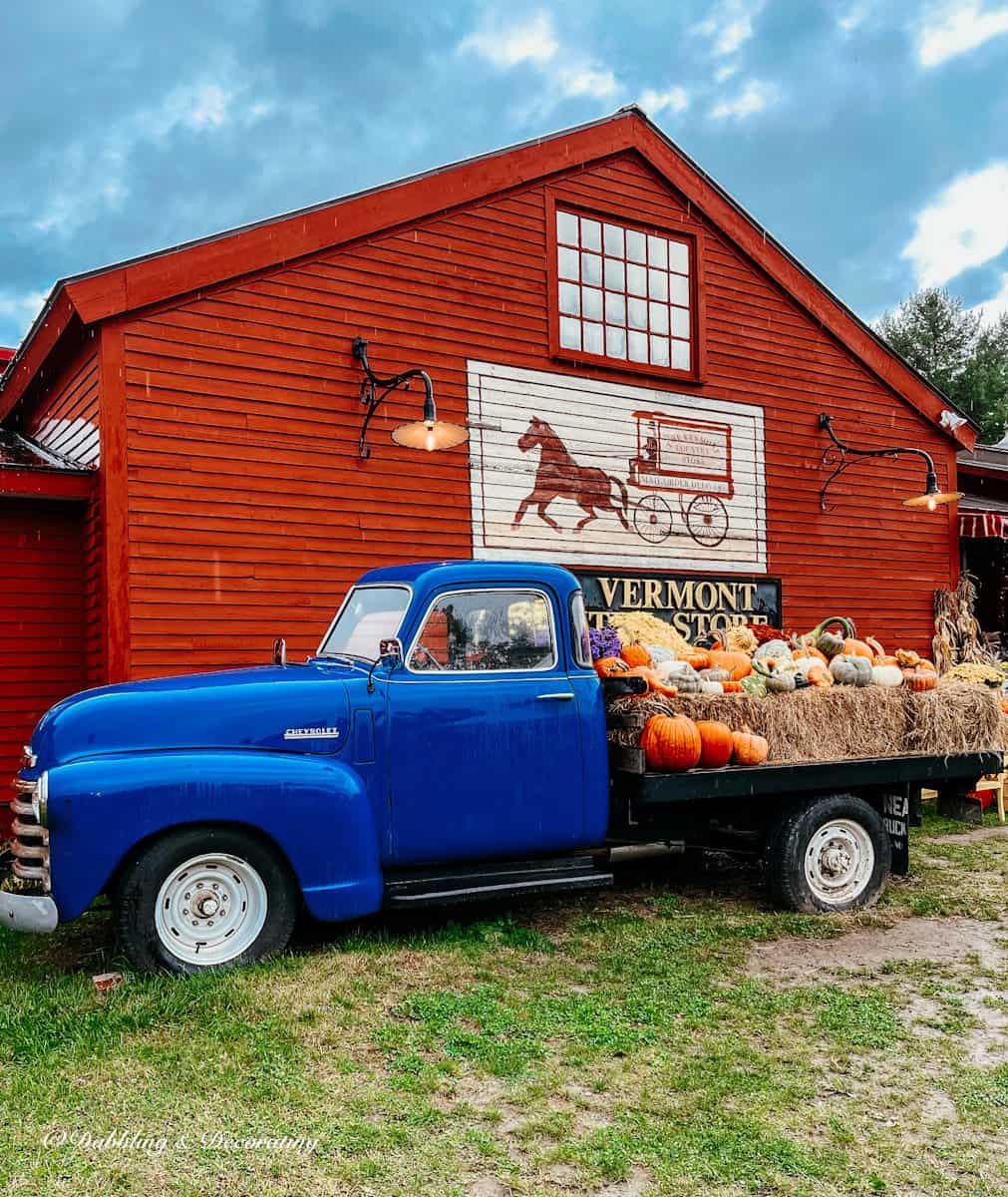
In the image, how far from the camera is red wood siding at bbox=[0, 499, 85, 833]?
347 inches

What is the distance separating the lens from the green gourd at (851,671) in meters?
6.99

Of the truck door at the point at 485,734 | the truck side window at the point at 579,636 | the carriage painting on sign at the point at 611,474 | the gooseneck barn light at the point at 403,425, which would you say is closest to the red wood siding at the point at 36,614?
the gooseneck barn light at the point at 403,425

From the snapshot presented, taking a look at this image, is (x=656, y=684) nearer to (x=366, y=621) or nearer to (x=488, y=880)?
(x=488, y=880)

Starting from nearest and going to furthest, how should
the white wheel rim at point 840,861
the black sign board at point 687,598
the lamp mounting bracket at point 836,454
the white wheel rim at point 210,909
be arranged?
the white wheel rim at point 210,909 → the white wheel rim at point 840,861 → the black sign board at point 687,598 → the lamp mounting bracket at point 836,454

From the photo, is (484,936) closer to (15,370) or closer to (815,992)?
(815,992)

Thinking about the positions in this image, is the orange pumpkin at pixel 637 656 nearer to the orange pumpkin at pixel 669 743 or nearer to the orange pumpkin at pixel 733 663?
the orange pumpkin at pixel 733 663

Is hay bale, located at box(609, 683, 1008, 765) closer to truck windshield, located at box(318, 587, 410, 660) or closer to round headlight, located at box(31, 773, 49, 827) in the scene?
truck windshield, located at box(318, 587, 410, 660)

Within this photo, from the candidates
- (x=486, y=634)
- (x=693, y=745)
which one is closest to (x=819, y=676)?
(x=693, y=745)

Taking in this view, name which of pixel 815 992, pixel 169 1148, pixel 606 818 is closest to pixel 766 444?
pixel 606 818

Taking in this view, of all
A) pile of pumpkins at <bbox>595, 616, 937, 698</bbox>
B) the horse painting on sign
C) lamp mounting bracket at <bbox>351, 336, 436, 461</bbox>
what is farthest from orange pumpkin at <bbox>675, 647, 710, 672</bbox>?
lamp mounting bracket at <bbox>351, 336, 436, 461</bbox>

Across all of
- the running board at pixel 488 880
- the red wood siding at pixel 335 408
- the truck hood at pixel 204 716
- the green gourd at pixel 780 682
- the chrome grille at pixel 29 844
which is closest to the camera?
the chrome grille at pixel 29 844

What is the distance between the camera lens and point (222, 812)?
193 inches

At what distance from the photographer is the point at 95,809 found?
471cm

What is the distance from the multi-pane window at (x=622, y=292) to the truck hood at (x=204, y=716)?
668cm
